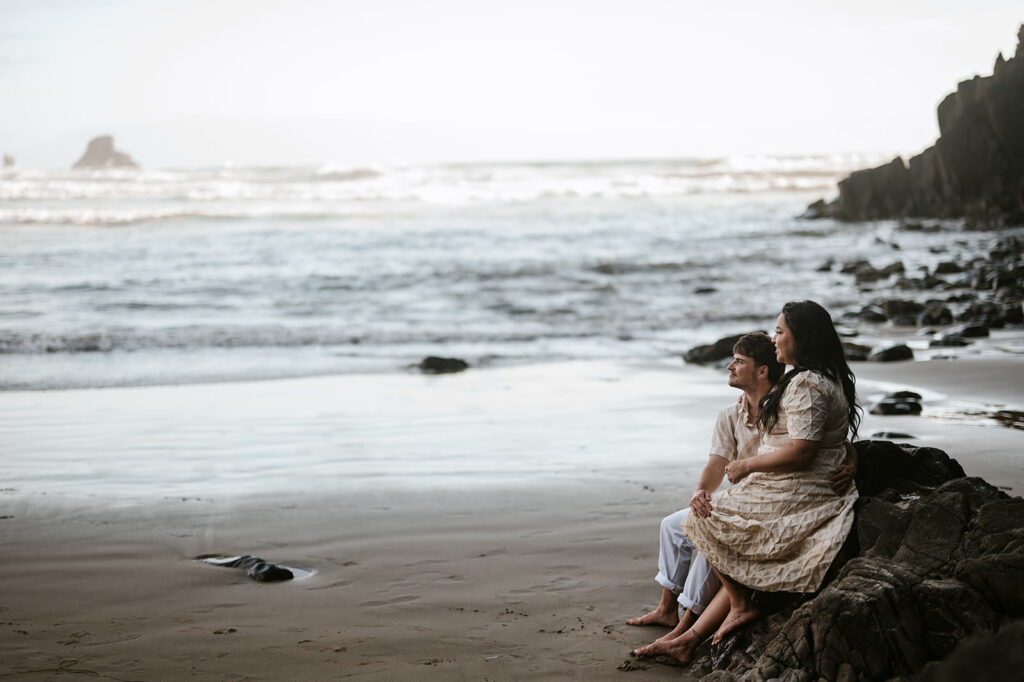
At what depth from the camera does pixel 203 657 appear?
174 inches

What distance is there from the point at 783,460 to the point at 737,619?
70cm

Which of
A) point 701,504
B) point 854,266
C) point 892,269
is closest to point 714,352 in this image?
point 701,504

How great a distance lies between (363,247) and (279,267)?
5236 mm

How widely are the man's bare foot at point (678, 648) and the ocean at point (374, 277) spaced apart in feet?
25.8

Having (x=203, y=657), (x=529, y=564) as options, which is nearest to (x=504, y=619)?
(x=529, y=564)

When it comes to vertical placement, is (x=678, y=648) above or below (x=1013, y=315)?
below

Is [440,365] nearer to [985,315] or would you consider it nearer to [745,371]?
[745,371]

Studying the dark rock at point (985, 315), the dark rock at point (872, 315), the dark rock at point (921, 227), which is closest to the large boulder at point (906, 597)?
the dark rock at point (985, 315)

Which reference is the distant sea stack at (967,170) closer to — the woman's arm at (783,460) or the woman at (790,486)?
the woman at (790,486)

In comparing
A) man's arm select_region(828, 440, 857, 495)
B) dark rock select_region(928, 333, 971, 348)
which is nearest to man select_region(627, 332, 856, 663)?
man's arm select_region(828, 440, 857, 495)

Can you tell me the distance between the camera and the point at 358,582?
5.36 meters

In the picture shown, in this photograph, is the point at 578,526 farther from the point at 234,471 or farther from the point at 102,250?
the point at 102,250

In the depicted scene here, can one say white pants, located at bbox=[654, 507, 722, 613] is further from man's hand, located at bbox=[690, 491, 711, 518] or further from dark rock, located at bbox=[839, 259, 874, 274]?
dark rock, located at bbox=[839, 259, 874, 274]

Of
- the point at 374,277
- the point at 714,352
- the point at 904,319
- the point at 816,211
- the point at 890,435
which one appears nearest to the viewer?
the point at 890,435
